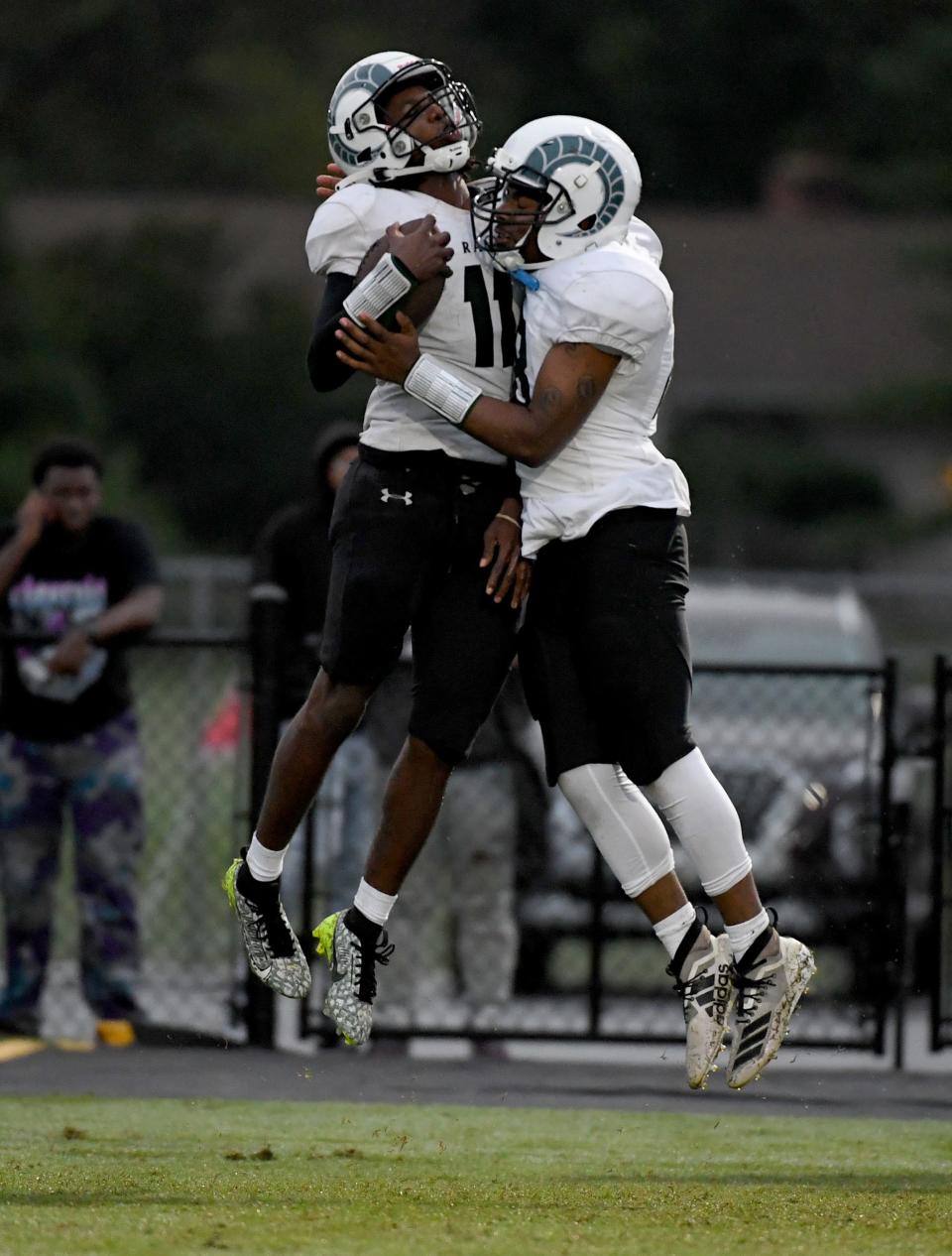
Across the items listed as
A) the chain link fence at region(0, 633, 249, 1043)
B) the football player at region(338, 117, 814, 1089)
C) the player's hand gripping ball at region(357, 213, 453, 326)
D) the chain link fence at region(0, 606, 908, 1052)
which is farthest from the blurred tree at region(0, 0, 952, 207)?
the player's hand gripping ball at region(357, 213, 453, 326)

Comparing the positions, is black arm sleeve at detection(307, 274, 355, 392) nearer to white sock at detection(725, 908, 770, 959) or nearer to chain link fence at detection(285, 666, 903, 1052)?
white sock at detection(725, 908, 770, 959)

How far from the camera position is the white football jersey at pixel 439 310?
5.65 metres

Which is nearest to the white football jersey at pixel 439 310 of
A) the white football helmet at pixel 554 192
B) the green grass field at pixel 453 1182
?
the white football helmet at pixel 554 192

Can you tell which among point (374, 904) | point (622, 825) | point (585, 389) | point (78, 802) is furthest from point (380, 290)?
point (78, 802)

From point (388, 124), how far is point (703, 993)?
88.3 inches

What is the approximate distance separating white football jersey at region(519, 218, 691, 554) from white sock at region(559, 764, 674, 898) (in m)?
0.61

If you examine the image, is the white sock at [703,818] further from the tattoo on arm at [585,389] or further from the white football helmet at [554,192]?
the white football helmet at [554,192]

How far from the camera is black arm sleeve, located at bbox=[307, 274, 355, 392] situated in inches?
219

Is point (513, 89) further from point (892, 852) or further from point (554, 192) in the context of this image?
point (554, 192)

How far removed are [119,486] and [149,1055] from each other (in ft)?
79.9

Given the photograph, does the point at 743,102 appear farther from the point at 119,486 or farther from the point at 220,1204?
the point at 220,1204

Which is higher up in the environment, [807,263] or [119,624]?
[807,263]

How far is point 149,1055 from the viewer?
8.29 meters

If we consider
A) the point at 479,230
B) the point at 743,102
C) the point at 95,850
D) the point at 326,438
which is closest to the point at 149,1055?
the point at 95,850
